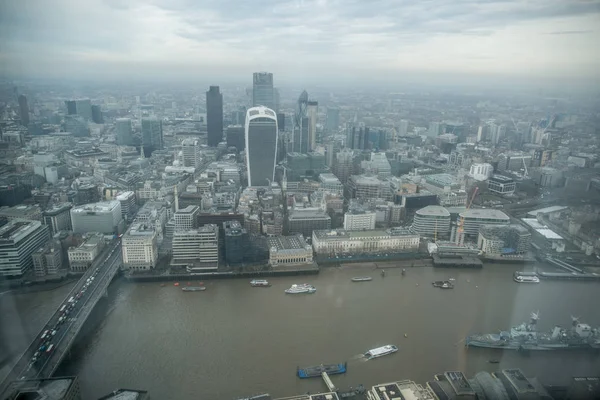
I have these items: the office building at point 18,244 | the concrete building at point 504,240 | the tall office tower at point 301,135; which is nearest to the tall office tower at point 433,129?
the tall office tower at point 301,135

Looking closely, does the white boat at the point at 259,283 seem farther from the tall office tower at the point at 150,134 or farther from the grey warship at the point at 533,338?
the tall office tower at the point at 150,134

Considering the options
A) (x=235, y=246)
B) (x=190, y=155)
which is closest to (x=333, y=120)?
(x=190, y=155)

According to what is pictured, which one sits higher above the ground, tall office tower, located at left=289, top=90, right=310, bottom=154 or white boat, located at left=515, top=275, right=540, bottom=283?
tall office tower, located at left=289, top=90, right=310, bottom=154

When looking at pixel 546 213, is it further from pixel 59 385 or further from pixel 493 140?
pixel 59 385

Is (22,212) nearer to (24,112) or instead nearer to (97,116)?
(24,112)

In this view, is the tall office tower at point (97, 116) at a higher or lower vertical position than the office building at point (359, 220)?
higher

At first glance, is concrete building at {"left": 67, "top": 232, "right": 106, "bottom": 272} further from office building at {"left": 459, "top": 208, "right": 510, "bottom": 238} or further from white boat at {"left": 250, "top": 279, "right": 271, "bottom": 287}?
office building at {"left": 459, "top": 208, "right": 510, "bottom": 238}

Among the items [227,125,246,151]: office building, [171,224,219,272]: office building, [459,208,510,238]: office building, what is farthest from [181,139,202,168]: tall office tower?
[459,208,510,238]: office building
